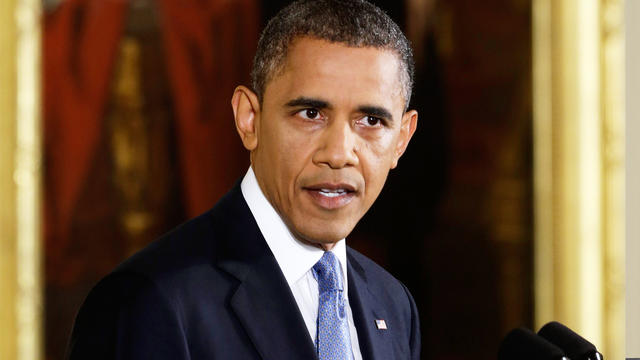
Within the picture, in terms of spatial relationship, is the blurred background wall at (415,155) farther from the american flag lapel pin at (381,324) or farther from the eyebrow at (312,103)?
the eyebrow at (312,103)

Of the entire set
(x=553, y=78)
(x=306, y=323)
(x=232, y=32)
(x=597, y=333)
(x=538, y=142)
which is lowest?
(x=597, y=333)

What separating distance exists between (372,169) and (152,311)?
307mm

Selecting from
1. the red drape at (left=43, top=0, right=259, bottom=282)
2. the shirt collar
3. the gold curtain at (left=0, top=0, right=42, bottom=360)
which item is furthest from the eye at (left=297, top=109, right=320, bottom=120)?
the red drape at (left=43, top=0, right=259, bottom=282)

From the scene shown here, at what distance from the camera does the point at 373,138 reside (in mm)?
1019

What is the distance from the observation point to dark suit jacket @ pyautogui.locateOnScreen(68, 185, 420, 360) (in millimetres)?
955

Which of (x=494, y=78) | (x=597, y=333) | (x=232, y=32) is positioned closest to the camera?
(x=597, y=333)

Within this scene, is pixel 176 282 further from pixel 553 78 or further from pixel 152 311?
pixel 553 78

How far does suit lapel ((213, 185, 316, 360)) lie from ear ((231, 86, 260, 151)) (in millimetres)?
86

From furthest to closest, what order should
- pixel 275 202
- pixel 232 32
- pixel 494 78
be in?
pixel 232 32 → pixel 494 78 → pixel 275 202

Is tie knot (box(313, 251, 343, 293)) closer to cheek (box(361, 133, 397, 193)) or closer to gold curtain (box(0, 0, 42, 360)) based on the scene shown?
cheek (box(361, 133, 397, 193))

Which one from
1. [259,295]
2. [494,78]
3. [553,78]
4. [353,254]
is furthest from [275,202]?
A: [494,78]

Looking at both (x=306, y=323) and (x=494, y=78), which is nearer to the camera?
(x=306, y=323)

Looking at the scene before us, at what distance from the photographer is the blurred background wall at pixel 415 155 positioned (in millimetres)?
2758

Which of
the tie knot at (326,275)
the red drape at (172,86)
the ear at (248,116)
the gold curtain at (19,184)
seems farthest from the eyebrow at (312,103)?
the red drape at (172,86)
